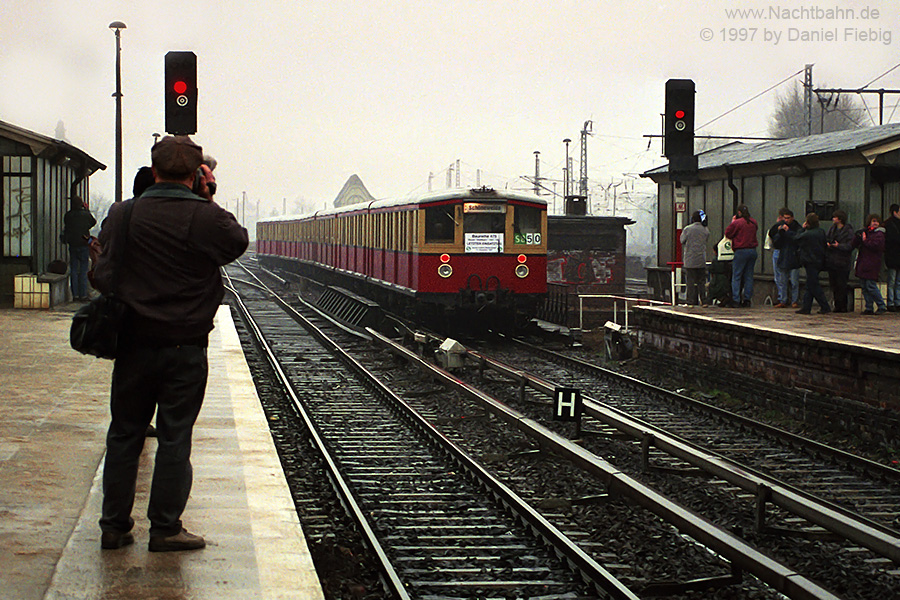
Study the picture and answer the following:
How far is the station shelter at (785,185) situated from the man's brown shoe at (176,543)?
11707 mm

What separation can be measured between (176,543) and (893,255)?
11967 mm

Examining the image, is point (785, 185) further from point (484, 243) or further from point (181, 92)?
point (181, 92)

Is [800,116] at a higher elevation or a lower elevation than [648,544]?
higher

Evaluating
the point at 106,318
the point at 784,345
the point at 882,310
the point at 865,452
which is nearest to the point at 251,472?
the point at 106,318

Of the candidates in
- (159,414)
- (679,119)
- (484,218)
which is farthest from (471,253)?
(159,414)

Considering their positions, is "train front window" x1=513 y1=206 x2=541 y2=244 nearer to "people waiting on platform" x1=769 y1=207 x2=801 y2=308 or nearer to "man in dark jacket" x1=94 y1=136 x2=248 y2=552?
"people waiting on platform" x1=769 y1=207 x2=801 y2=308

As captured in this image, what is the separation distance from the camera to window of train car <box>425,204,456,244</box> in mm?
18047

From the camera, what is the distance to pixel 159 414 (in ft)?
14.9

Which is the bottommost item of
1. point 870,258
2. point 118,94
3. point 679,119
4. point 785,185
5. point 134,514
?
point 134,514

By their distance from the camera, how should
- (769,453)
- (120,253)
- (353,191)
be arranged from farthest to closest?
(353,191) → (769,453) → (120,253)

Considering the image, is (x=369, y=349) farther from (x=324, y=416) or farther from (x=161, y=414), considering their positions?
(x=161, y=414)

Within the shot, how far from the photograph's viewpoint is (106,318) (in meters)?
4.36

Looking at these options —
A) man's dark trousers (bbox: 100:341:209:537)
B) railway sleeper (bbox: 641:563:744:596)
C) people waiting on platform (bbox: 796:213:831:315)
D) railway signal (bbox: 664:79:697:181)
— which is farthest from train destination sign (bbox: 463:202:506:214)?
man's dark trousers (bbox: 100:341:209:537)

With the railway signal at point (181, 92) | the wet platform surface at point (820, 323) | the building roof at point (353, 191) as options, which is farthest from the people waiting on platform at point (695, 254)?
the building roof at point (353, 191)
